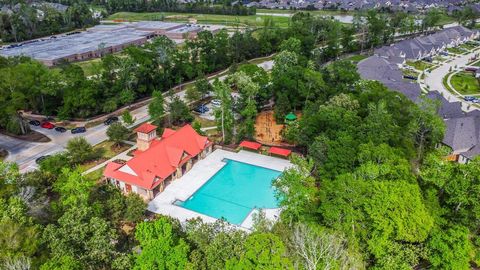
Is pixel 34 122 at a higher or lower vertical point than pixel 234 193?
higher

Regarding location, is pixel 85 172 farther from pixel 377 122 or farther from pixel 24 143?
pixel 377 122

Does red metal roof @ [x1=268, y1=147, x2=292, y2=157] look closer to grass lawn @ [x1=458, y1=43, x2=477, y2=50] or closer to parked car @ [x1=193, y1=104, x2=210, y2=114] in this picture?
parked car @ [x1=193, y1=104, x2=210, y2=114]

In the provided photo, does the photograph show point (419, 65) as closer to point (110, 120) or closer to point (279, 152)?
point (279, 152)

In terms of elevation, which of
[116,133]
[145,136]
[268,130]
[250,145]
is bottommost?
[268,130]

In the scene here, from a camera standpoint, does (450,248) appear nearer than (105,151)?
Yes

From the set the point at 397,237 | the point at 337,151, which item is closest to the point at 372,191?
the point at 397,237

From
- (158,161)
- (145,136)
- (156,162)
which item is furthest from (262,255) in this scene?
(145,136)

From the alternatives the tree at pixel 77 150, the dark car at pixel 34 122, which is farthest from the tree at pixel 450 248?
the dark car at pixel 34 122

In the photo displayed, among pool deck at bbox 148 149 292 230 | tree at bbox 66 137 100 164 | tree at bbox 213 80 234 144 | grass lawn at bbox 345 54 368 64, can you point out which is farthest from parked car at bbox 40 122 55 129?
grass lawn at bbox 345 54 368 64
